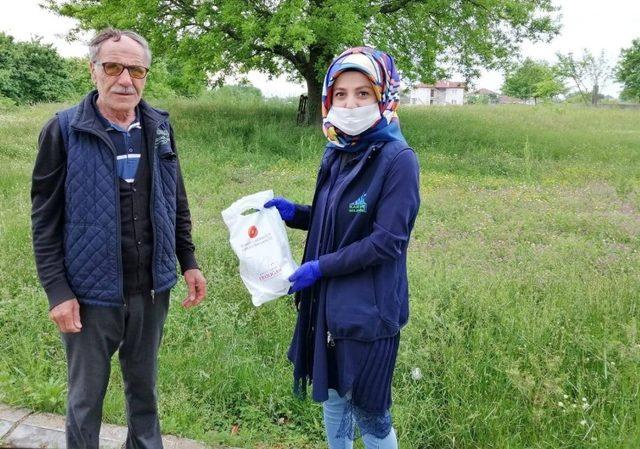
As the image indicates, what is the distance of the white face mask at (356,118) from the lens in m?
2.00

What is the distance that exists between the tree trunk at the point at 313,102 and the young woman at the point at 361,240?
40.5 feet

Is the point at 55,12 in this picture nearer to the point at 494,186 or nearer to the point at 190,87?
the point at 190,87

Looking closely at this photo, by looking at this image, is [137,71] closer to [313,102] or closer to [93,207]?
[93,207]

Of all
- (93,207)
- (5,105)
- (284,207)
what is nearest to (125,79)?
(93,207)

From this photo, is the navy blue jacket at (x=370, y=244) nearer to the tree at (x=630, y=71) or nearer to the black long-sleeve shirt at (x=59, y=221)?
the black long-sleeve shirt at (x=59, y=221)

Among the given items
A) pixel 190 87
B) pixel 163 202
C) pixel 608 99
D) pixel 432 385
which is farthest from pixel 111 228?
pixel 608 99

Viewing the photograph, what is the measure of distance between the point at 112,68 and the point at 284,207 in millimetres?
932

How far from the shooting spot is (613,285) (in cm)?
415

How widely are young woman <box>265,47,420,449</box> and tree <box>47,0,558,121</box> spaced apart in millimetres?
8946

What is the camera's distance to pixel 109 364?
2.28 metres

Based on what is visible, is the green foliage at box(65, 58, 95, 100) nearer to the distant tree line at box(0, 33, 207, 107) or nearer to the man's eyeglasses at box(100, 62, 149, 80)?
the distant tree line at box(0, 33, 207, 107)

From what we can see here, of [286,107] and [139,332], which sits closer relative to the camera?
[139,332]

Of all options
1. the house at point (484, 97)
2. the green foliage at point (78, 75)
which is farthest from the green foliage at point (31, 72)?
the house at point (484, 97)

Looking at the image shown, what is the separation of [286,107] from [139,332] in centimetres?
1630
